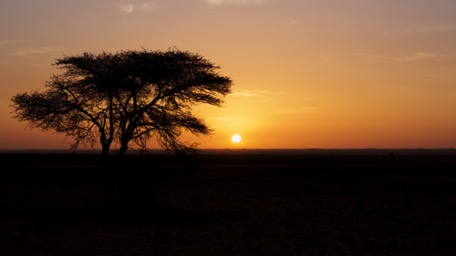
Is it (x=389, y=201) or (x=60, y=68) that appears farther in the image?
(x=389, y=201)

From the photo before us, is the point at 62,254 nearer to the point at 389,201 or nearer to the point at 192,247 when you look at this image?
the point at 192,247

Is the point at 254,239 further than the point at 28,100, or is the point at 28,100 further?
the point at 28,100

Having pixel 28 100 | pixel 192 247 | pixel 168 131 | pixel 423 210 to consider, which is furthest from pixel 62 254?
pixel 423 210

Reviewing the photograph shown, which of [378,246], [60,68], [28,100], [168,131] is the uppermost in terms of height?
[60,68]

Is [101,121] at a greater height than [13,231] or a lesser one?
greater

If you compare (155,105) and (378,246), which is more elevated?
(155,105)

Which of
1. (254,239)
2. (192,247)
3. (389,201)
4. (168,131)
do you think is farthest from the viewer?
(389,201)

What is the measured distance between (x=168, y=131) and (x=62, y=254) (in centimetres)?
729

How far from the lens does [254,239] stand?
13.8 metres

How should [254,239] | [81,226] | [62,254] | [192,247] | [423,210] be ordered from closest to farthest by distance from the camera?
[62,254]
[192,247]
[254,239]
[81,226]
[423,210]

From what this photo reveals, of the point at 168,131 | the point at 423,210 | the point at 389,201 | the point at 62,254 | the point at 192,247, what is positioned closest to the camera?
the point at 62,254

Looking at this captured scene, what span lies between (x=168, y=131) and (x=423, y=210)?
36.8ft

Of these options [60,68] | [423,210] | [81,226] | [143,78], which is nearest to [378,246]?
[423,210]

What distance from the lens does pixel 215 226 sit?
15812 millimetres
